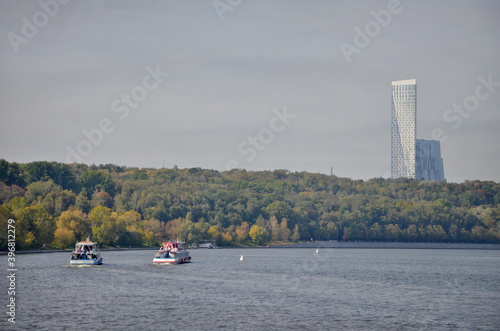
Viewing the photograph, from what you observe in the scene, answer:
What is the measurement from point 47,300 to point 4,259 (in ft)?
195

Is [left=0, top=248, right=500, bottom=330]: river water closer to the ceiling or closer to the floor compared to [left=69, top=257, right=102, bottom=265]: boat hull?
closer to the floor

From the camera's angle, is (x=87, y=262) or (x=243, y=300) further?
(x=87, y=262)

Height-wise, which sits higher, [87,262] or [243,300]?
[87,262]

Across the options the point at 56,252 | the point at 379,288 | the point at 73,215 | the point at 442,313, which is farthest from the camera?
the point at 73,215

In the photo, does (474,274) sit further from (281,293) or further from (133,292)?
(133,292)

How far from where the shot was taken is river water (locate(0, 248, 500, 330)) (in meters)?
63.5

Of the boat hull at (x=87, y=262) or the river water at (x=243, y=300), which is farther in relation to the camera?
the boat hull at (x=87, y=262)

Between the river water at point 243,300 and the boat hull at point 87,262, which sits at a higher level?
the boat hull at point 87,262

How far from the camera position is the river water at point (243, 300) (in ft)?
208

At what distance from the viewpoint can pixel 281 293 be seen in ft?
286

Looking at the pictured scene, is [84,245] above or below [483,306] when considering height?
above

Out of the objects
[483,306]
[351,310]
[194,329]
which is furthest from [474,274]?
[194,329]

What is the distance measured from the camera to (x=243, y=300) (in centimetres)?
7962

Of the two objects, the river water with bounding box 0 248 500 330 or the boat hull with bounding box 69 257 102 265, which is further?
the boat hull with bounding box 69 257 102 265
